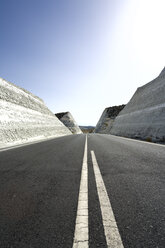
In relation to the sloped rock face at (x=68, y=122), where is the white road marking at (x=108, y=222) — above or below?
below

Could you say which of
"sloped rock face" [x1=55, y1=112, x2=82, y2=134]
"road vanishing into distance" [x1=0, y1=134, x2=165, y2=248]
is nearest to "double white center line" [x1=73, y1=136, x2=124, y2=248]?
"road vanishing into distance" [x1=0, y1=134, x2=165, y2=248]

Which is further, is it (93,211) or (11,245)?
(93,211)

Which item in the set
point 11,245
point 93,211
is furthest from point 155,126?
point 11,245

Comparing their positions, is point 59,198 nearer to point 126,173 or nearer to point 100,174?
point 100,174

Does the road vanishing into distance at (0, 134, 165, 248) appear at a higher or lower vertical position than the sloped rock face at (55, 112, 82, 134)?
lower

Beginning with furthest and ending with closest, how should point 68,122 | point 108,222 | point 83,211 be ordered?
1. point 68,122
2. point 83,211
3. point 108,222

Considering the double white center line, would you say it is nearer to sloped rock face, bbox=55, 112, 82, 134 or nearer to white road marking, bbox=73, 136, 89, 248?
white road marking, bbox=73, 136, 89, 248

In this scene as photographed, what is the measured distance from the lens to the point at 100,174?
2789 mm

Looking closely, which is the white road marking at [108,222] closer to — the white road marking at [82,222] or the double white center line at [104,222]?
the double white center line at [104,222]

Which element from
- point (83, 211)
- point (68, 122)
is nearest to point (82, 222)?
point (83, 211)

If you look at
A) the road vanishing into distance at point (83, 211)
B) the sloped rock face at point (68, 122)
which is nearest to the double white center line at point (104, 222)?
the road vanishing into distance at point (83, 211)

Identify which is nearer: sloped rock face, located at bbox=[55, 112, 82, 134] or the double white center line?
the double white center line

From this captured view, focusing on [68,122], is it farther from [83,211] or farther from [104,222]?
[104,222]

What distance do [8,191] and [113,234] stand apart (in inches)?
73.3
